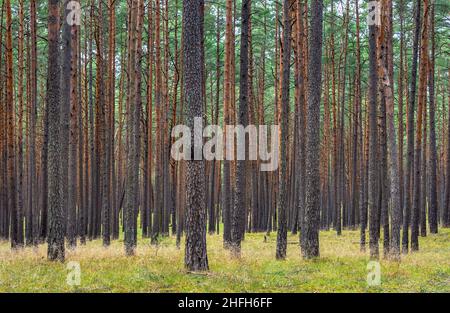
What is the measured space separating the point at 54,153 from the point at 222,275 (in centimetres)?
507

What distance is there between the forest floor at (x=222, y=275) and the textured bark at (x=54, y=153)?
517 mm

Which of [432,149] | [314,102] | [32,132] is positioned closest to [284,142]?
[314,102]

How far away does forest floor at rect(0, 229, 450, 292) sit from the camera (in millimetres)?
9273

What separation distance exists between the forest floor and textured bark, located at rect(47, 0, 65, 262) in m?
0.52

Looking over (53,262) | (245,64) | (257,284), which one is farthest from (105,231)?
(257,284)

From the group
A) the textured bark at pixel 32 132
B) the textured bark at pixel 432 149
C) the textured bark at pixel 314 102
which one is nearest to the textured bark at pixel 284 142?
the textured bark at pixel 314 102

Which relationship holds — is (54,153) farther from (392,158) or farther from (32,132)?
(392,158)

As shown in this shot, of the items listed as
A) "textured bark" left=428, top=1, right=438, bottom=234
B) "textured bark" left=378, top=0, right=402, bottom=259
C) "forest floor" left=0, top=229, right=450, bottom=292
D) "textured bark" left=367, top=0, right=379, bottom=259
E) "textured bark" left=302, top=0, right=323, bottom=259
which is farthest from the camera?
"textured bark" left=428, top=1, right=438, bottom=234

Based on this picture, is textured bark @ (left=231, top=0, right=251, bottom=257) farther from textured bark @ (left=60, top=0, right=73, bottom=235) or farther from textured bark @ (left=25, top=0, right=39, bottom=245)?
textured bark @ (left=25, top=0, right=39, bottom=245)

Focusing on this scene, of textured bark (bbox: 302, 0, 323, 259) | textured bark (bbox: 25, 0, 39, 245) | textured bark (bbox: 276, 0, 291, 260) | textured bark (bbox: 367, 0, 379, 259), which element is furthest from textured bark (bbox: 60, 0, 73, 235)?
textured bark (bbox: 367, 0, 379, 259)

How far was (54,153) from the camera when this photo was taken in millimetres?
12117

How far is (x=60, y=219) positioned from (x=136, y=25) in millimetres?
7256
